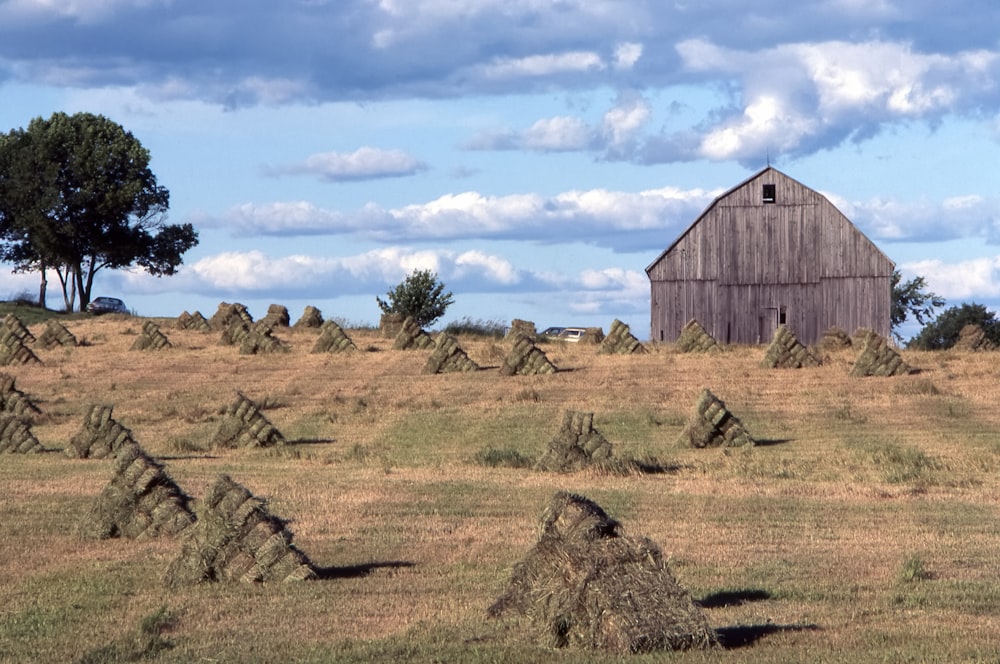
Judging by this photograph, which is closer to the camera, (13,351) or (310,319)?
(13,351)

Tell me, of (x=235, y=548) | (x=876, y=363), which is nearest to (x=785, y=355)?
(x=876, y=363)

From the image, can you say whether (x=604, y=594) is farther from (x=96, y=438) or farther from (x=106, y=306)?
(x=106, y=306)

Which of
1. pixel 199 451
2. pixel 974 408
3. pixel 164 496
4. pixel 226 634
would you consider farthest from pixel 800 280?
pixel 226 634

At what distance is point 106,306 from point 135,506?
79653 mm

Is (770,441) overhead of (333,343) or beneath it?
beneath

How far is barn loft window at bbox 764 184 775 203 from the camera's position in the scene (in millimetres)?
67562

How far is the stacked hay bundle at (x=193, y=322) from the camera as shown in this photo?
224 feet

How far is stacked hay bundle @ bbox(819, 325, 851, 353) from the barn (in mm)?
4293

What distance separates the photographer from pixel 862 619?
12.9 m

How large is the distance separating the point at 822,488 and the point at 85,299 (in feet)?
273

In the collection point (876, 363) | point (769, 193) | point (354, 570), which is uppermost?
point (769, 193)

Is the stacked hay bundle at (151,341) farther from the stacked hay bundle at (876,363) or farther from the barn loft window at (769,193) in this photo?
the barn loft window at (769,193)

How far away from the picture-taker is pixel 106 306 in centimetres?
9544

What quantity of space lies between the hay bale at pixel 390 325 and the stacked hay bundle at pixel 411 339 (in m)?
4.38
